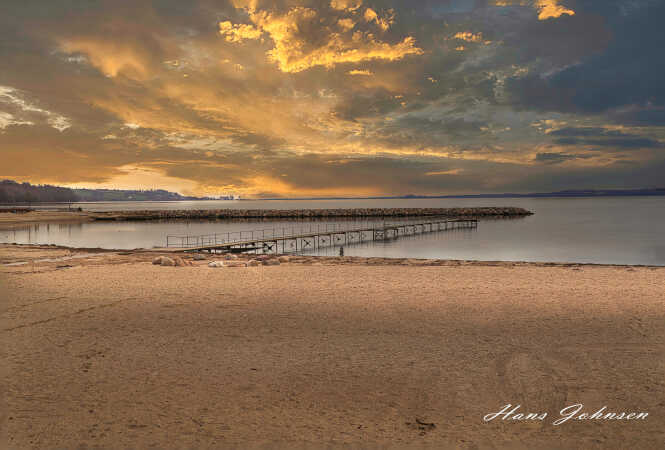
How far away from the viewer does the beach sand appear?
17.1ft

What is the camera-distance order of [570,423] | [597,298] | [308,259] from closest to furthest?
[570,423] < [597,298] < [308,259]

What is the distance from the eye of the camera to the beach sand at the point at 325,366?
5.23m

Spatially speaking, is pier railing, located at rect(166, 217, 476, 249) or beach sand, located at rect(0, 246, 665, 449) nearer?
beach sand, located at rect(0, 246, 665, 449)

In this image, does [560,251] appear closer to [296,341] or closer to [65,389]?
[296,341]

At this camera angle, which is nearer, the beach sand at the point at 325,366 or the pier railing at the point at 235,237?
the beach sand at the point at 325,366

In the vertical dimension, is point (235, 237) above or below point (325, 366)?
below

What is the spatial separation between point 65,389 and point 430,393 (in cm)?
648

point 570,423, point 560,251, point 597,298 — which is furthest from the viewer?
point 560,251

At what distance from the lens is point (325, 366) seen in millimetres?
7340

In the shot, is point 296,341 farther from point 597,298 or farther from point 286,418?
point 597,298

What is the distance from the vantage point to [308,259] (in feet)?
81.5

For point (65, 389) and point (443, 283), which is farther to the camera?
point (443, 283)

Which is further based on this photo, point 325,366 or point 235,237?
point 235,237

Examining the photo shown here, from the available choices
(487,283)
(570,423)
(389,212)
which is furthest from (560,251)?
(389,212)
